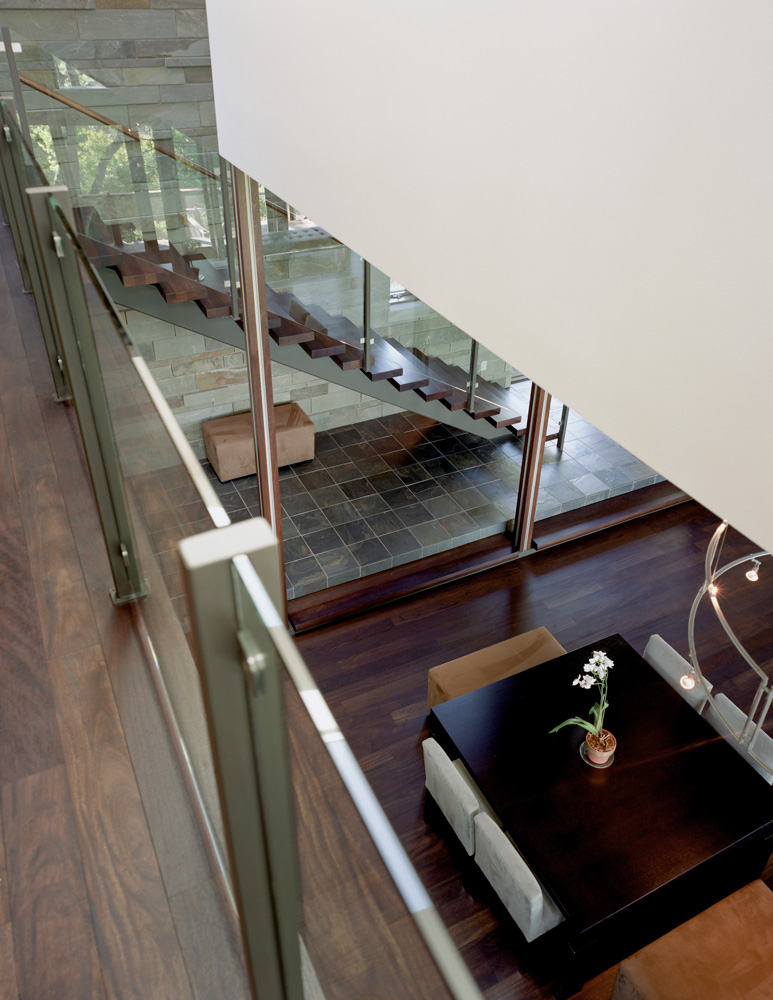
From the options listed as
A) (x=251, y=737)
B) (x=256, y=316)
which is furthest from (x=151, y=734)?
(x=256, y=316)

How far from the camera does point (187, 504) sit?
101cm

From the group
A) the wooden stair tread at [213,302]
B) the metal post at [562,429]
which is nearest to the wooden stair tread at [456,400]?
the metal post at [562,429]

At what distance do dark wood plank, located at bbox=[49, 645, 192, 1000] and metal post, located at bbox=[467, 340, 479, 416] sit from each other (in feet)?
14.6

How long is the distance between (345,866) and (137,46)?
6.44 m

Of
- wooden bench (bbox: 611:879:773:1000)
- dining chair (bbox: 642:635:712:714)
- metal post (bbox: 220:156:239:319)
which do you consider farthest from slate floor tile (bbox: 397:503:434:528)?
wooden bench (bbox: 611:879:773:1000)

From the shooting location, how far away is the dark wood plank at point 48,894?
1245 millimetres

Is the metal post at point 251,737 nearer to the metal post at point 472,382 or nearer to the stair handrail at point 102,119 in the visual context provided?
the stair handrail at point 102,119

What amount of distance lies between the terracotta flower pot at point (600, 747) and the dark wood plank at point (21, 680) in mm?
2653

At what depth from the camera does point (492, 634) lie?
5227 millimetres

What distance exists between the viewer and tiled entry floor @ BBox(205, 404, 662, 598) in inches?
225

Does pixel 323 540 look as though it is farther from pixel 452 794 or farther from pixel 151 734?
pixel 151 734

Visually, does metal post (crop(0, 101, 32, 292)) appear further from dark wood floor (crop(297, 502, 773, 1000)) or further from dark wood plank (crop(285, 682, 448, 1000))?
dark wood floor (crop(297, 502, 773, 1000))

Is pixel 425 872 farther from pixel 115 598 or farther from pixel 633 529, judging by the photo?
pixel 633 529

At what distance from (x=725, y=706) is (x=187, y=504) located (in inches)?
148
